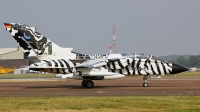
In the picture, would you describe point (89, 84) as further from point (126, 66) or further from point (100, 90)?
point (100, 90)

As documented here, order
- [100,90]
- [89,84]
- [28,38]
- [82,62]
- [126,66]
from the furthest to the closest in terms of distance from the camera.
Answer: [28,38], [82,62], [126,66], [89,84], [100,90]

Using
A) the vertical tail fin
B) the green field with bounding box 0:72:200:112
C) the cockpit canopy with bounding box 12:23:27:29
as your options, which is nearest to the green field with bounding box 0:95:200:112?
the green field with bounding box 0:72:200:112

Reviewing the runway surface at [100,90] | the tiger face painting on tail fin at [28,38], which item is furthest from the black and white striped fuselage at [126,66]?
the tiger face painting on tail fin at [28,38]

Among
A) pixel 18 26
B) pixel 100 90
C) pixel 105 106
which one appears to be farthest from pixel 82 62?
pixel 105 106

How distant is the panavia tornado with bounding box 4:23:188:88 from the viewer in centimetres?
2755

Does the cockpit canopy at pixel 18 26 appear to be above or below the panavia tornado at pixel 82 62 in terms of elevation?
above

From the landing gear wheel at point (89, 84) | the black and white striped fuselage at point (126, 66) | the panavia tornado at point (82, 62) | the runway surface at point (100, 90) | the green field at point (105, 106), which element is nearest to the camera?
the green field at point (105, 106)

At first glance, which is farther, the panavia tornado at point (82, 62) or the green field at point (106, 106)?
the panavia tornado at point (82, 62)

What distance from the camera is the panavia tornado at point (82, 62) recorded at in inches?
1085

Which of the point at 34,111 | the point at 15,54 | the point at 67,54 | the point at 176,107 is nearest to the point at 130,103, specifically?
the point at 176,107

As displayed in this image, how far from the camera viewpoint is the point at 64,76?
2719cm

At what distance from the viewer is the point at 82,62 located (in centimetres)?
2930

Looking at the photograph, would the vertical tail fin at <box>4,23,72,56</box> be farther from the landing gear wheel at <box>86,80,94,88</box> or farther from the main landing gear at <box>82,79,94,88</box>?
the landing gear wheel at <box>86,80,94,88</box>

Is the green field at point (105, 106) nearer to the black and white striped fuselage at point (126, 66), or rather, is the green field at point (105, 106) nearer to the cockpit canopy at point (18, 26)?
the black and white striped fuselage at point (126, 66)
